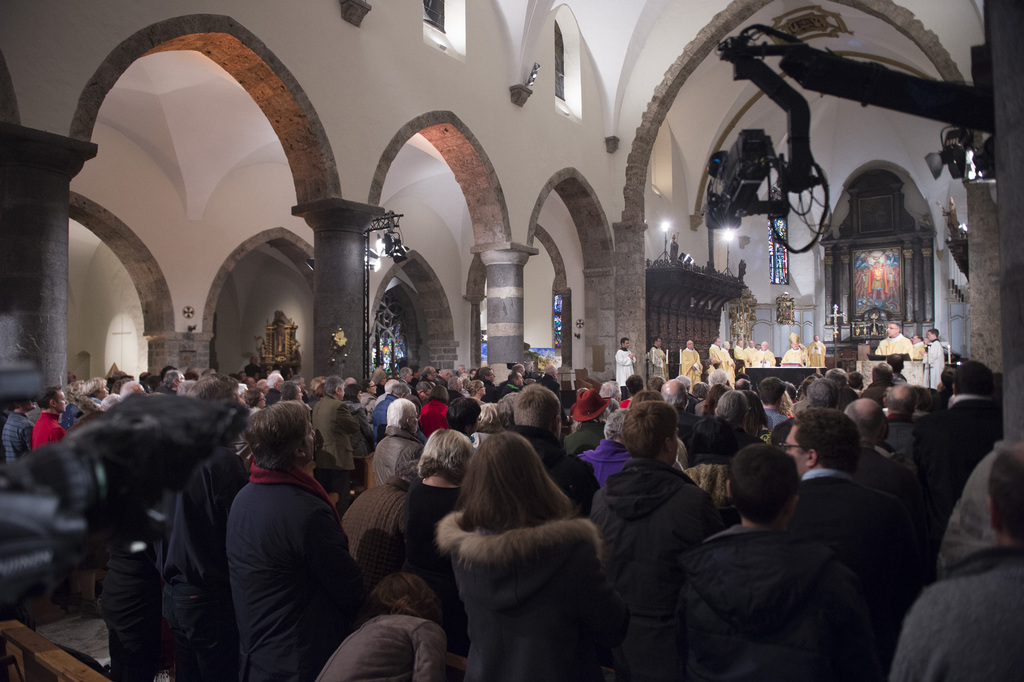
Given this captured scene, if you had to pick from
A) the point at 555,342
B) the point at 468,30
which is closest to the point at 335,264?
the point at 468,30

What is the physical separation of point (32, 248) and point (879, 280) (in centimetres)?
2947

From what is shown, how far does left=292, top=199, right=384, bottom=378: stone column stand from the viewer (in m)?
9.88

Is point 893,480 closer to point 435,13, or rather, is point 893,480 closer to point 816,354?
point 435,13

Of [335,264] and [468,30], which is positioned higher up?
[468,30]

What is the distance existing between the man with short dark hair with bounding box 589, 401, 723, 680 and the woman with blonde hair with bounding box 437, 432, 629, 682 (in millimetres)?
479

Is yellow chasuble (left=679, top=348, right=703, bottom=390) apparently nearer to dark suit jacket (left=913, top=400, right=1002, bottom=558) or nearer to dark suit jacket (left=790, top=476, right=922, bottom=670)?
dark suit jacket (left=913, top=400, right=1002, bottom=558)

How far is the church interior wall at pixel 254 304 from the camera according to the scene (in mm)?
19828

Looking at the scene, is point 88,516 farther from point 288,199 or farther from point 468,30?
point 288,199

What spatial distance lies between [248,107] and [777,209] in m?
11.0

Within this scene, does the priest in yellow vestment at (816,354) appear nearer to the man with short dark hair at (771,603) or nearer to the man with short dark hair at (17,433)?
the man with short dark hair at (17,433)

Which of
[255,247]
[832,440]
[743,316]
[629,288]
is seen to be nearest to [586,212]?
[629,288]

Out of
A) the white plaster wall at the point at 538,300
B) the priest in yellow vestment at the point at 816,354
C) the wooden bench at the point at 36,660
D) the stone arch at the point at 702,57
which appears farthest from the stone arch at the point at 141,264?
the priest in yellow vestment at the point at 816,354

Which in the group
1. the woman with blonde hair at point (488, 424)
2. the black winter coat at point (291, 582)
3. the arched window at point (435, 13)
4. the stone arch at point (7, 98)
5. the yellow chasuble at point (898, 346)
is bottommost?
the black winter coat at point (291, 582)

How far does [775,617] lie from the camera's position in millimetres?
1720
